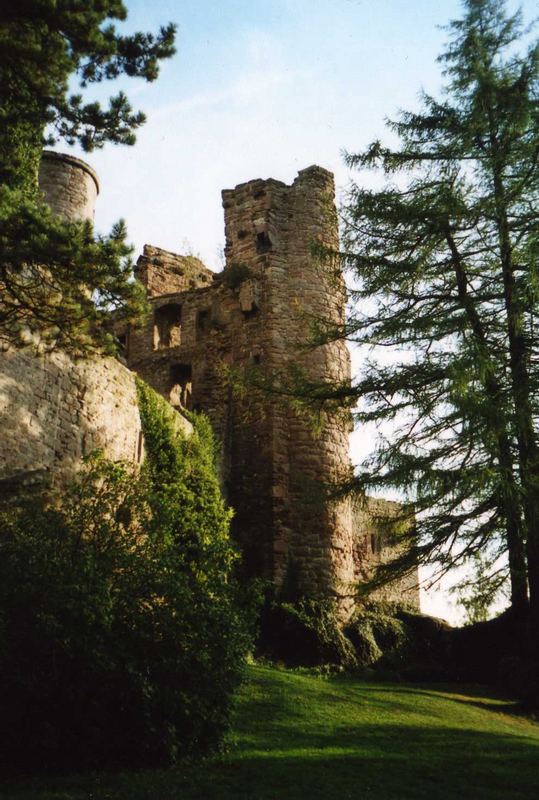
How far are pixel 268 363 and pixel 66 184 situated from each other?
226 inches

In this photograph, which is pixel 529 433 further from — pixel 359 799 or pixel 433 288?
pixel 359 799

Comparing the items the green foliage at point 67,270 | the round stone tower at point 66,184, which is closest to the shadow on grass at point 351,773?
the green foliage at point 67,270

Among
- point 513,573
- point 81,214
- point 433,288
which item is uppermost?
point 81,214

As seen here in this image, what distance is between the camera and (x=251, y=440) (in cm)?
1703

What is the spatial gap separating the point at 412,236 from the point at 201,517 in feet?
20.3

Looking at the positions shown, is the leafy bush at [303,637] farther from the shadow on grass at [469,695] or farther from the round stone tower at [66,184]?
the round stone tower at [66,184]

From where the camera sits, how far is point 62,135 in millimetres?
9156

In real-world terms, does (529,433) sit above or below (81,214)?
below

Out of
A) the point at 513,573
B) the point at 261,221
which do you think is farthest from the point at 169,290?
the point at 513,573

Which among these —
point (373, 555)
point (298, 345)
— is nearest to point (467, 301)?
point (298, 345)

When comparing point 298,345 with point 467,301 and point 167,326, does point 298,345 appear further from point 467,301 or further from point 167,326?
point 167,326

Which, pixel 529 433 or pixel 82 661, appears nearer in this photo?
pixel 82 661

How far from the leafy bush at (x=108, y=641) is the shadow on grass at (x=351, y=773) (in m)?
0.40

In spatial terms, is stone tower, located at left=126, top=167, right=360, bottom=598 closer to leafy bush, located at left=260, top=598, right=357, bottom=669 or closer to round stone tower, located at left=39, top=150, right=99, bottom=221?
leafy bush, located at left=260, top=598, right=357, bottom=669
